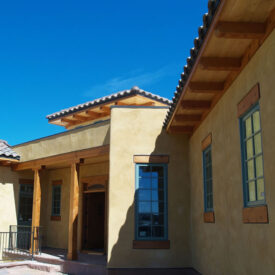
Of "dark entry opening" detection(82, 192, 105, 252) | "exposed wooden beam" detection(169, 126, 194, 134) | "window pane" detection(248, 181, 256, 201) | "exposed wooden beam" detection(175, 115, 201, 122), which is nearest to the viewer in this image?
"window pane" detection(248, 181, 256, 201)

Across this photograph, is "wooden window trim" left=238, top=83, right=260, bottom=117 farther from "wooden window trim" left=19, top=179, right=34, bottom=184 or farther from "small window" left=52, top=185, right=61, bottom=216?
"wooden window trim" left=19, top=179, right=34, bottom=184

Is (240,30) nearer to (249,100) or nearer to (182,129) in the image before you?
(249,100)

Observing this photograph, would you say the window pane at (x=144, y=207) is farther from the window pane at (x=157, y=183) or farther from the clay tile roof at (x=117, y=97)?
the clay tile roof at (x=117, y=97)

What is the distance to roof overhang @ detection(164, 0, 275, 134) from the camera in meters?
4.84

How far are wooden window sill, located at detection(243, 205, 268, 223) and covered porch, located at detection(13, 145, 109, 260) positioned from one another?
6868 mm

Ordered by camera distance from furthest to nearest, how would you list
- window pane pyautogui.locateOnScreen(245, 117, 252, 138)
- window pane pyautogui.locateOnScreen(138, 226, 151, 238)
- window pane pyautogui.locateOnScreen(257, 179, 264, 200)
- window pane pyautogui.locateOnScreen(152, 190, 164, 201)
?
window pane pyautogui.locateOnScreen(152, 190, 164, 201) → window pane pyautogui.locateOnScreen(138, 226, 151, 238) → window pane pyautogui.locateOnScreen(245, 117, 252, 138) → window pane pyautogui.locateOnScreen(257, 179, 264, 200)

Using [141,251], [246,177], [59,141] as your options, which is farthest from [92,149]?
[246,177]

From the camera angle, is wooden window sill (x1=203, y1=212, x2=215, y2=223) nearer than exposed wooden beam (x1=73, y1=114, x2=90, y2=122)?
Yes

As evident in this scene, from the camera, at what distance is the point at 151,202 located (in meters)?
10.2

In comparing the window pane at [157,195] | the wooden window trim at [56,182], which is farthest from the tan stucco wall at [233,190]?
the wooden window trim at [56,182]

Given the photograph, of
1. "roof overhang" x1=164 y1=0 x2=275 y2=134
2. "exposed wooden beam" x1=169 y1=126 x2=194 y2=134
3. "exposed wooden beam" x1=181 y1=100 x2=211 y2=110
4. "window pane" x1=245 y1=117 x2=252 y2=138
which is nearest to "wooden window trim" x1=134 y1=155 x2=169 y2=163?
"exposed wooden beam" x1=169 y1=126 x2=194 y2=134

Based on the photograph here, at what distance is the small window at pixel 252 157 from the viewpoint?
5.50m

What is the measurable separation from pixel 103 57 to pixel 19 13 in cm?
830

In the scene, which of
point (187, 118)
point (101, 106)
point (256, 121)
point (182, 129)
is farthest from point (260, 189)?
point (101, 106)
